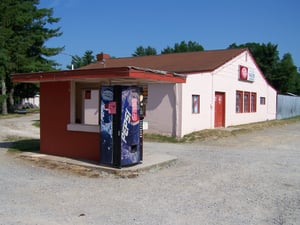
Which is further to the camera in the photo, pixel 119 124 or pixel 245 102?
pixel 245 102

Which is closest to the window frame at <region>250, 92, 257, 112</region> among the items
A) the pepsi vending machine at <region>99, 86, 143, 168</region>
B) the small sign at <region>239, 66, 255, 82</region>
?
the small sign at <region>239, 66, 255, 82</region>

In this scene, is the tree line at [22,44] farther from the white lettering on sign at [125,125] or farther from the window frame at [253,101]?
the white lettering on sign at [125,125]

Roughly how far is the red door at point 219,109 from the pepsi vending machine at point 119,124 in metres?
11.4

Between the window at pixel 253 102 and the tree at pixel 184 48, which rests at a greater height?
the tree at pixel 184 48

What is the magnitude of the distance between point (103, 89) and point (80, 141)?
6.73 ft

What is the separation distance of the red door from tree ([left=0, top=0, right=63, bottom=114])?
20.6 m

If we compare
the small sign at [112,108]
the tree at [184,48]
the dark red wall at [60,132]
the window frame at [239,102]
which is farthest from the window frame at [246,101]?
the tree at [184,48]

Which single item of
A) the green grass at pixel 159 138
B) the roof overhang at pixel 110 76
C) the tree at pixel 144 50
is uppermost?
the tree at pixel 144 50

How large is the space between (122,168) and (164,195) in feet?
7.65

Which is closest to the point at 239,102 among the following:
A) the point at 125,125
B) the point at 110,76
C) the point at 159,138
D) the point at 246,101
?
the point at 246,101

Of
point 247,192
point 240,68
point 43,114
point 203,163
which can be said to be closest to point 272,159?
point 203,163

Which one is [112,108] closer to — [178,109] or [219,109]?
[178,109]

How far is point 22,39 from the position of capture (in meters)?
34.7

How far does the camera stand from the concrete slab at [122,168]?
845 cm
